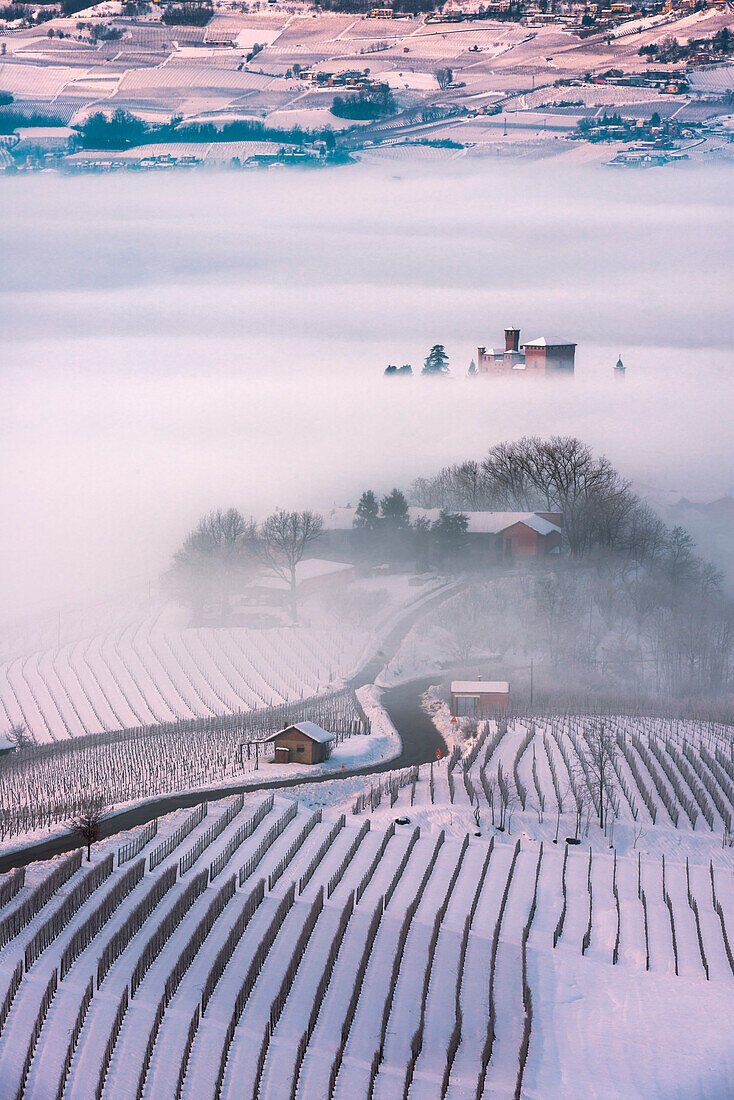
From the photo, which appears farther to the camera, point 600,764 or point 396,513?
point 396,513

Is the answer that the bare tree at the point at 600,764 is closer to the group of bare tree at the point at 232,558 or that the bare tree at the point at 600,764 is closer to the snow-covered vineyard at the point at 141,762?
the snow-covered vineyard at the point at 141,762

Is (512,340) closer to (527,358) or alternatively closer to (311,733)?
(527,358)

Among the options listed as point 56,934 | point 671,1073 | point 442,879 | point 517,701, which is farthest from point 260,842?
point 517,701

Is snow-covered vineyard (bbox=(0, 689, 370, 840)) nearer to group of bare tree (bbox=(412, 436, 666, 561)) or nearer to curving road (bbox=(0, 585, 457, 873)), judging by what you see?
curving road (bbox=(0, 585, 457, 873))

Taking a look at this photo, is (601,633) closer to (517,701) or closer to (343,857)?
(517,701)

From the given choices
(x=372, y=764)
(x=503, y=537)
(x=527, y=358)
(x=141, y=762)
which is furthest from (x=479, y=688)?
(x=527, y=358)

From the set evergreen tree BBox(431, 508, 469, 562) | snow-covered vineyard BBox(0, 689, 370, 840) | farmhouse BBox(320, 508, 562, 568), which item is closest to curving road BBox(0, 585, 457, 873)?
snow-covered vineyard BBox(0, 689, 370, 840)
